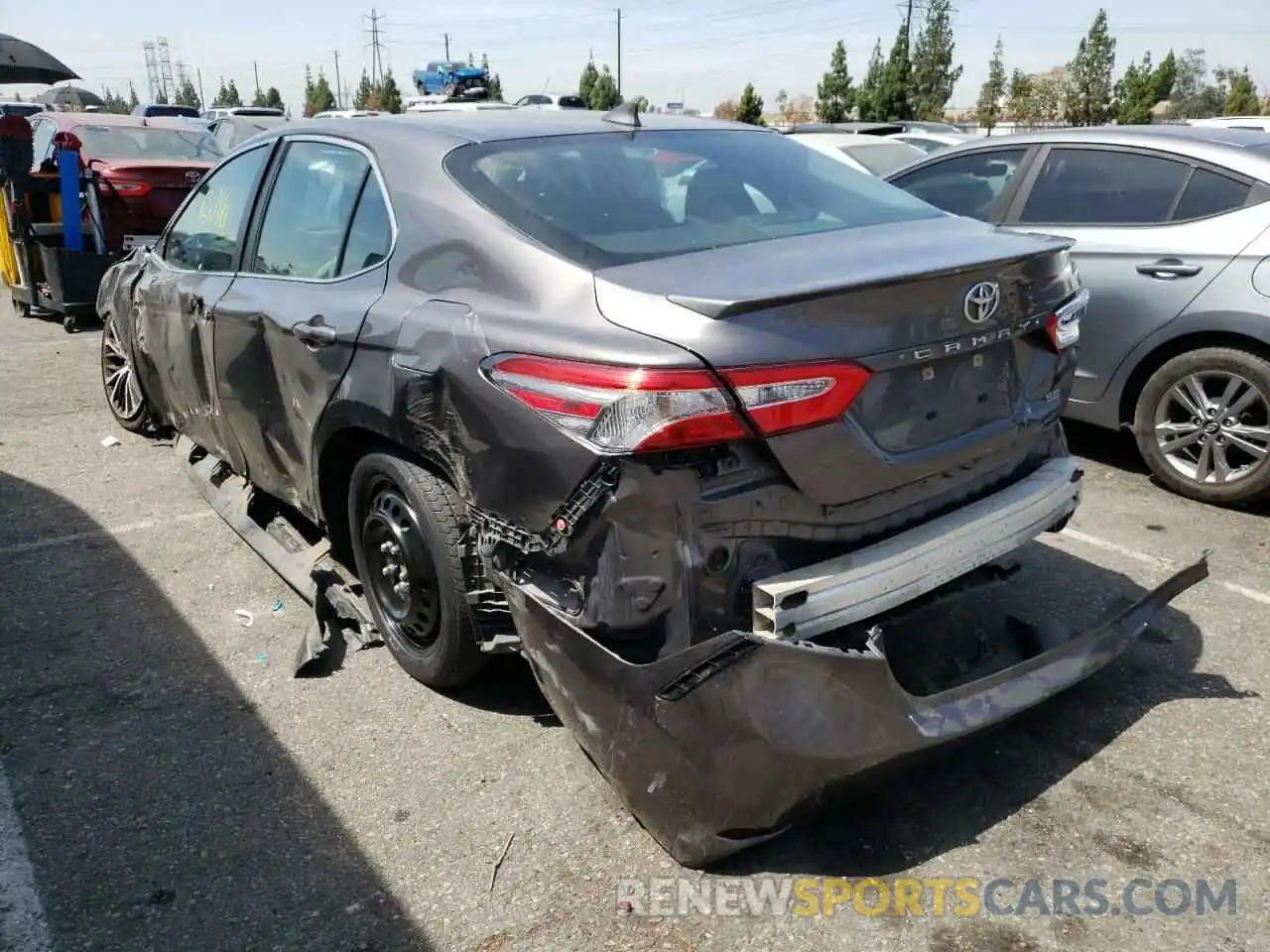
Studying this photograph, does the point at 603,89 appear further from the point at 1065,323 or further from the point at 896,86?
the point at 1065,323

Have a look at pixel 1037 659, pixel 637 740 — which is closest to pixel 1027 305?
pixel 1037 659

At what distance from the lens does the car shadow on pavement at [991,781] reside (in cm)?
253

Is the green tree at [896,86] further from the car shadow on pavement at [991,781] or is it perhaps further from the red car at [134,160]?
the car shadow on pavement at [991,781]

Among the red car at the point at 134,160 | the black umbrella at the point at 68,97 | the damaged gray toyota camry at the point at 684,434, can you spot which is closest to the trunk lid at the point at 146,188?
the red car at the point at 134,160

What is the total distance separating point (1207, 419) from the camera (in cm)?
476

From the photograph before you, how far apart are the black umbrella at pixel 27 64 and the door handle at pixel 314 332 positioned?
11523 mm

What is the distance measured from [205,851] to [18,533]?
9.11ft

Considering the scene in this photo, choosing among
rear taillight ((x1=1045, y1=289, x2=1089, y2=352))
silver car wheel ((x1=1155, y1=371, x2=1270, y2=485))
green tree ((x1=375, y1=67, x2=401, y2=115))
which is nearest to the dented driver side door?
rear taillight ((x1=1045, y1=289, x2=1089, y2=352))

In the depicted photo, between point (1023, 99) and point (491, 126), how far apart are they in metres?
50.2

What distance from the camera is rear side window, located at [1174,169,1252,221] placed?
4.71 m

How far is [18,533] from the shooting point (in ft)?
15.2

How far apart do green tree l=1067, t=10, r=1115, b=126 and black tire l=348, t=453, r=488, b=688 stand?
43.2 m

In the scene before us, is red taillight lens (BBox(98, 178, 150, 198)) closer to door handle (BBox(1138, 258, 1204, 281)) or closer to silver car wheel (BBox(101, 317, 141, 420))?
silver car wheel (BBox(101, 317, 141, 420))

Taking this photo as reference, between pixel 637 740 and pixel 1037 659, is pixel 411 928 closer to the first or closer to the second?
pixel 637 740
